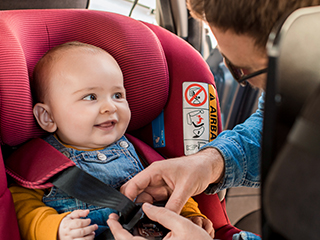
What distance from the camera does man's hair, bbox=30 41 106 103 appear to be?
981mm

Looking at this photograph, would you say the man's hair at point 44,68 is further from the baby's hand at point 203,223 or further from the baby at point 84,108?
the baby's hand at point 203,223

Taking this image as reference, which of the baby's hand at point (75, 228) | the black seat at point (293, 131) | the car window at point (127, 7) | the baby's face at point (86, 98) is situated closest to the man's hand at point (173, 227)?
the baby's hand at point (75, 228)

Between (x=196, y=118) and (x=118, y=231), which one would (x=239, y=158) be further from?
(x=118, y=231)

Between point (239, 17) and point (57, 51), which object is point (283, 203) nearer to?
point (239, 17)

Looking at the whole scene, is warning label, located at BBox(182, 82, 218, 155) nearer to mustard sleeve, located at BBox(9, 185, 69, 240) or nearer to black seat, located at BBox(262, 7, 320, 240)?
mustard sleeve, located at BBox(9, 185, 69, 240)

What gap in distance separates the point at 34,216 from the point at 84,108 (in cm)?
33

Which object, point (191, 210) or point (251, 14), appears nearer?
point (251, 14)

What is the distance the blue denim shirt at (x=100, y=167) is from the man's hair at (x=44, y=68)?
0.15 m

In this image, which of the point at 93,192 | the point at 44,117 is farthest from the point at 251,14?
the point at 44,117

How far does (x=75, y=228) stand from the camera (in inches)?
31.0

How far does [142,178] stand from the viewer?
0.86m

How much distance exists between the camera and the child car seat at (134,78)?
877 millimetres

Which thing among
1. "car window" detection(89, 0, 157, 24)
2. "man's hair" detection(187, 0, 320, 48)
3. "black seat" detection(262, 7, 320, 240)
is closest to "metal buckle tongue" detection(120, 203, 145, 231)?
"black seat" detection(262, 7, 320, 240)

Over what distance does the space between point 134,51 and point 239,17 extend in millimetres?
489
